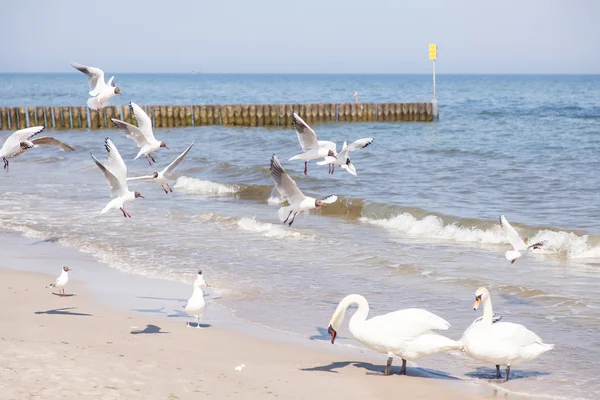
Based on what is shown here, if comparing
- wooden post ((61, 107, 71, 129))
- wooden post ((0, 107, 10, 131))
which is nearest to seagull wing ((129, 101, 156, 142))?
wooden post ((61, 107, 71, 129))

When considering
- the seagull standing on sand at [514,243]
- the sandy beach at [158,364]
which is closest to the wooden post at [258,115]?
the seagull standing on sand at [514,243]

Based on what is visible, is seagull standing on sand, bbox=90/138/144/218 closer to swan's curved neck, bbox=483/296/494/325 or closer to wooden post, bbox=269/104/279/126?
swan's curved neck, bbox=483/296/494/325

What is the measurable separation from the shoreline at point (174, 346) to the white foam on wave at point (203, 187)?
33.3 feet

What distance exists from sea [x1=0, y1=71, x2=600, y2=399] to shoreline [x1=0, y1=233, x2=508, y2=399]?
44cm

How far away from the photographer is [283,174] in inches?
434

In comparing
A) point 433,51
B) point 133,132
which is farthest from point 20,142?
point 433,51

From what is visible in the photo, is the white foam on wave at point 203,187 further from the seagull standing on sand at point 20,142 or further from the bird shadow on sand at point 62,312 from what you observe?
the bird shadow on sand at point 62,312

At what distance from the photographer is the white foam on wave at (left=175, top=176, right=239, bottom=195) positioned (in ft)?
69.5

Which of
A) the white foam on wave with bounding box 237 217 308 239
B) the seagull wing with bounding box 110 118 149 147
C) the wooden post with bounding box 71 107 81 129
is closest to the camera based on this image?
the seagull wing with bounding box 110 118 149 147

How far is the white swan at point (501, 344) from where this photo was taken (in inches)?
283

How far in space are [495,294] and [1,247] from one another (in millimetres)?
7727

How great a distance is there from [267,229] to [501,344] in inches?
330

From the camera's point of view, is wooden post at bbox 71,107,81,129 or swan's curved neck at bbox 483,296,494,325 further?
wooden post at bbox 71,107,81,129

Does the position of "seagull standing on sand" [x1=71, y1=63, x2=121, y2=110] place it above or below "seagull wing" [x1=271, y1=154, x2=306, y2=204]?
above
